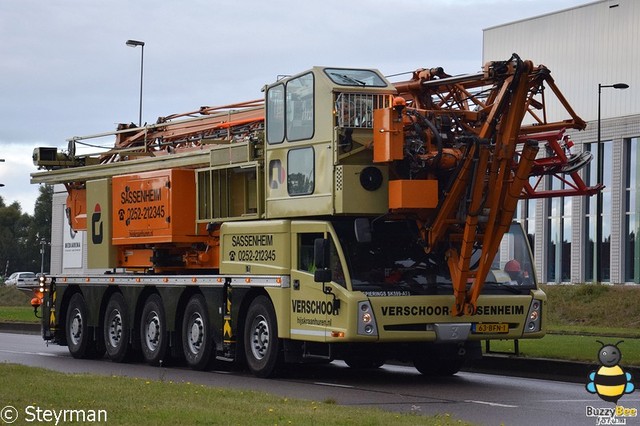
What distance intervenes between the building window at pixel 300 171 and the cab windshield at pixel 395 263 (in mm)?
851

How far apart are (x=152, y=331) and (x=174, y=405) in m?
9.95

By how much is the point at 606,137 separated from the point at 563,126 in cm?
4200

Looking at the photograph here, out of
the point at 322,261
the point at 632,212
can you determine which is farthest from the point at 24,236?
the point at 322,261

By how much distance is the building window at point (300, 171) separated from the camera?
778 inches

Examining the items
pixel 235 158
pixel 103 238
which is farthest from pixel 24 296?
pixel 235 158

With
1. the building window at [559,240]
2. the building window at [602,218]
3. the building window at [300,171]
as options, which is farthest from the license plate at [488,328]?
the building window at [559,240]

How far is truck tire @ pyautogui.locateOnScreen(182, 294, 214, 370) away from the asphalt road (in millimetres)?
343

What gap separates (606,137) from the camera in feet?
198

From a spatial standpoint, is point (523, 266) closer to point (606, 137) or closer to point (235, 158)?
point (235, 158)

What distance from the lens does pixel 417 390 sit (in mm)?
18359

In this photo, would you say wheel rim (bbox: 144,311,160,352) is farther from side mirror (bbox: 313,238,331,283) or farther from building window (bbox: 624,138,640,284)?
building window (bbox: 624,138,640,284)

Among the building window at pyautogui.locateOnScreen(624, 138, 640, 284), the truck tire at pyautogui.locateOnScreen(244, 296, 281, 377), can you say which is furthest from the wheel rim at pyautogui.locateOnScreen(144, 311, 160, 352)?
the building window at pyautogui.locateOnScreen(624, 138, 640, 284)

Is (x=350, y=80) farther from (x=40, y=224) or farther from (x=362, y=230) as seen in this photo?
(x=40, y=224)

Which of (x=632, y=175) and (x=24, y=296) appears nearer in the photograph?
(x=632, y=175)
